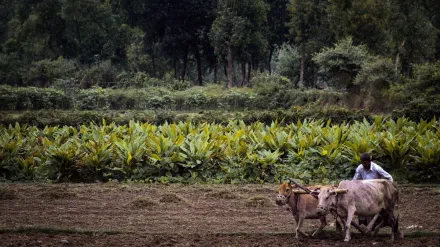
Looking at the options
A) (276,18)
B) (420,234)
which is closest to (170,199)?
(420,234)

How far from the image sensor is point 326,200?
8992 mm

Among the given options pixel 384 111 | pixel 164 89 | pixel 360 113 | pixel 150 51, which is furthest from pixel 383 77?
pixel 150 51

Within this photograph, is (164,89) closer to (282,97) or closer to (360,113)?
(282,97)

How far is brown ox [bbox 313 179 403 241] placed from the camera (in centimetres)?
905

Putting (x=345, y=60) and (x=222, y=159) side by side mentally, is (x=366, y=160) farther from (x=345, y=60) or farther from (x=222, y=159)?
(x=345, y=60)

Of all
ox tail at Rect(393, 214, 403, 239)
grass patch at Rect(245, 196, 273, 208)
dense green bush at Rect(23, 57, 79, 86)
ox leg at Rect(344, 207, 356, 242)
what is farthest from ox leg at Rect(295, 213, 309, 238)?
dense green bush at Rect(23, 57, 79, 86)

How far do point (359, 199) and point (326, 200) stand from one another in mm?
517

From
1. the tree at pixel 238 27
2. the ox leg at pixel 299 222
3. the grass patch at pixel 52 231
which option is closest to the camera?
the ox leg at pixel 299 222

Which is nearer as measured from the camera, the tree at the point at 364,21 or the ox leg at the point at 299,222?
the ox leg at the point at 299,222

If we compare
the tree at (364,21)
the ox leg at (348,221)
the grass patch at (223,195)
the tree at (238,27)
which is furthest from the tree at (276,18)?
the ox leg at (348,221)

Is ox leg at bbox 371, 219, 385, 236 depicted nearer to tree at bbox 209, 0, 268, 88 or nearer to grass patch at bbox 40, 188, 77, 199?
grass patch at bbox 40, 188, 77, 199

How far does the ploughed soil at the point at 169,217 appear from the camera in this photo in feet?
32.2

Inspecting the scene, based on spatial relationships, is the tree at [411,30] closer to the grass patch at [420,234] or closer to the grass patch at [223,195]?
the grass patch at [223,195]

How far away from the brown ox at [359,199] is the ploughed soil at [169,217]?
1.59 ft
